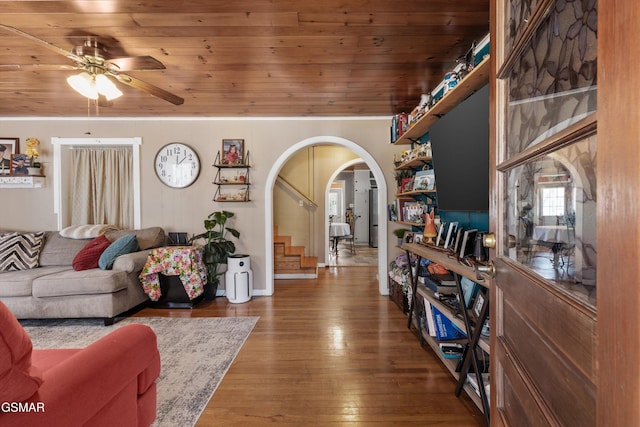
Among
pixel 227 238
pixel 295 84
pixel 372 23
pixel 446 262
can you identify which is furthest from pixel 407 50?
pixel 227 238

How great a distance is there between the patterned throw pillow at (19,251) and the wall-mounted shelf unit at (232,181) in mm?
2122

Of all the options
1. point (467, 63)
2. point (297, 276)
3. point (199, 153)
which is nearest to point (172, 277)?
point (199, 153)

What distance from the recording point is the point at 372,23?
1.95m

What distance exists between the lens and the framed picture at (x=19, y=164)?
3846 mm

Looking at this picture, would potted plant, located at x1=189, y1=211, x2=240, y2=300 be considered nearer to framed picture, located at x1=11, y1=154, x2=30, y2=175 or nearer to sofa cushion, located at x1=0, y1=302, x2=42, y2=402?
framed picture, located at x1=11, y1=154, x2=30, y2=175

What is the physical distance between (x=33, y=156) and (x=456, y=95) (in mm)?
5126

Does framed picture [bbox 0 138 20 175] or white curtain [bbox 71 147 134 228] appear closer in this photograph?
framed picture [bbox 0 138 20 175]

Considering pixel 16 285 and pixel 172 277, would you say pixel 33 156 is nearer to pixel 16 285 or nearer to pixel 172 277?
pixel 16 285

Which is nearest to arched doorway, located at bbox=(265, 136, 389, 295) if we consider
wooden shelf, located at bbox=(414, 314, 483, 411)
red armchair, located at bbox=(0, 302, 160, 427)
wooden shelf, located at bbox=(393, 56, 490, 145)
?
wooden shelf, located at bbox=(393, 56, 490, 145)

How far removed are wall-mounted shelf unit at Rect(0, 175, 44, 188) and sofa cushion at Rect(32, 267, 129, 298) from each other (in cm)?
181

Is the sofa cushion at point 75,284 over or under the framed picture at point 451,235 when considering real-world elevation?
under

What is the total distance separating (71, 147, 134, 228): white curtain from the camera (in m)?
4.07

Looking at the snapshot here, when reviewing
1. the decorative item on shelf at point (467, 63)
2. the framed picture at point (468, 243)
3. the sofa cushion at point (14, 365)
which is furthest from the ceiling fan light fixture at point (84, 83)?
the framed picture at point (468, 243)

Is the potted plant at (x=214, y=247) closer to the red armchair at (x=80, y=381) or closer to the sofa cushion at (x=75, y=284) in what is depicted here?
the sofa cushion at (x=75, y=284)
